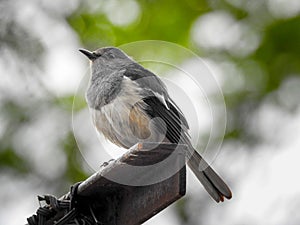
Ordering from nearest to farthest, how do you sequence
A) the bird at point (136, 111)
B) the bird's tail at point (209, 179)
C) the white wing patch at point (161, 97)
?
1. the bird's tail at point (209, 179)
2. the bird at point (136, 111)
3. the white wing patch at point (161, 97)

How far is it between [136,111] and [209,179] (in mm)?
878

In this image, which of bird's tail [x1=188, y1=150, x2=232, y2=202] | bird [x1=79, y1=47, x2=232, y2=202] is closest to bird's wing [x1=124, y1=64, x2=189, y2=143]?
bird [x1=79, y1=47, x2=232, y2=202]

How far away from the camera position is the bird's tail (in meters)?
5.11

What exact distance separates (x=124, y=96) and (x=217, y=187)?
117 centimetres

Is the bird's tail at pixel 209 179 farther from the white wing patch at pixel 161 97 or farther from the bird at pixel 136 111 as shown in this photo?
the white wing patch at pixel 161 97

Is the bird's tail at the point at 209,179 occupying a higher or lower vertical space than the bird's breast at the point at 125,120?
lower

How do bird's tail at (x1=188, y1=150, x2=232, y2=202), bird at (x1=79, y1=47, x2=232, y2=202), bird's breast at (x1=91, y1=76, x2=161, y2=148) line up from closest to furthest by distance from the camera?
bird's tail at (x1=188, y1=150, x2=232, y2=202) < bird at (x1=79, y1=47, x2=232, y2=202) < bird's breast at (x1=91, y1=76, x2=161, y2=148)

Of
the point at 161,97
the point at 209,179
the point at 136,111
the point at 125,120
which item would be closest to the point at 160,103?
the point at 161,97

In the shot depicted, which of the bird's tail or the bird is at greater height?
the bird

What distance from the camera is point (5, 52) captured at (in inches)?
352

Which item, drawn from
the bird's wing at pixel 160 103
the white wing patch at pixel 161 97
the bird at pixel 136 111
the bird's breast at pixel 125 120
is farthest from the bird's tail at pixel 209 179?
the white wing patch at pixel 161 97

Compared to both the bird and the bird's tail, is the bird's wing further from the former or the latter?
the bird's tail

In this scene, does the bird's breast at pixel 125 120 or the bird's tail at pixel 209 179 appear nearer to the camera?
the bird's tail at pixel 209 179

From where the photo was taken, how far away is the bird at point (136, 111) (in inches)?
220
